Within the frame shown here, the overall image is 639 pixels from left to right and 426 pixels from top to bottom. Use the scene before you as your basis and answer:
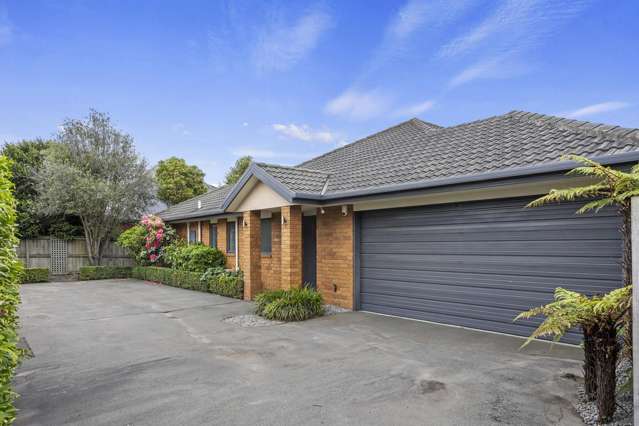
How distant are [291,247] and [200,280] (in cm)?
564

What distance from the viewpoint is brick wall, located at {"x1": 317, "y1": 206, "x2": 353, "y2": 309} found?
9.73 metres

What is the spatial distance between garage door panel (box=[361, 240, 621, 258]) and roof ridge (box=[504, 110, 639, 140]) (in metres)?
1.76

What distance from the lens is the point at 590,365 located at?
391cm

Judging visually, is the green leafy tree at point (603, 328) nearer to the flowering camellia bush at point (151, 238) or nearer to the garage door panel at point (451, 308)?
the garage door panel at point (451, 308)

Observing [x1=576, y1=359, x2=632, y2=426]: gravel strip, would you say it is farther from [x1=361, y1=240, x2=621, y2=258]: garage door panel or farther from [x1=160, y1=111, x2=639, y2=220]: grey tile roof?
[x1=160, y1=111, x2=639, y2=220]: grey tile roof

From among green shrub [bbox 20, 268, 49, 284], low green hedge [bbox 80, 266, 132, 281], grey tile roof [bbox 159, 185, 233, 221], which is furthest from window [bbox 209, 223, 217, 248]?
green shrub [bbox 20, 268, 49, 284]

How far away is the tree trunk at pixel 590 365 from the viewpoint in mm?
3713

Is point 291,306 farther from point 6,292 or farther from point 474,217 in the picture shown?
point 6,292

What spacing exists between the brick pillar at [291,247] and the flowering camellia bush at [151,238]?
10.6 metres

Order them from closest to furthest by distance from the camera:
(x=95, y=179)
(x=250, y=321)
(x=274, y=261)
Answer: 1. (x=250, y=321)
2. (x=274, y=261)
3. (x=95, y=179)

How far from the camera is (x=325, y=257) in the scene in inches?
407

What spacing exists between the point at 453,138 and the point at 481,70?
5361 mm

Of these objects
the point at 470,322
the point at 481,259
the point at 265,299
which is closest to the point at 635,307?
the point at 481,259

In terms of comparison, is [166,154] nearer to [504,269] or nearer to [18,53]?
[18,53]
